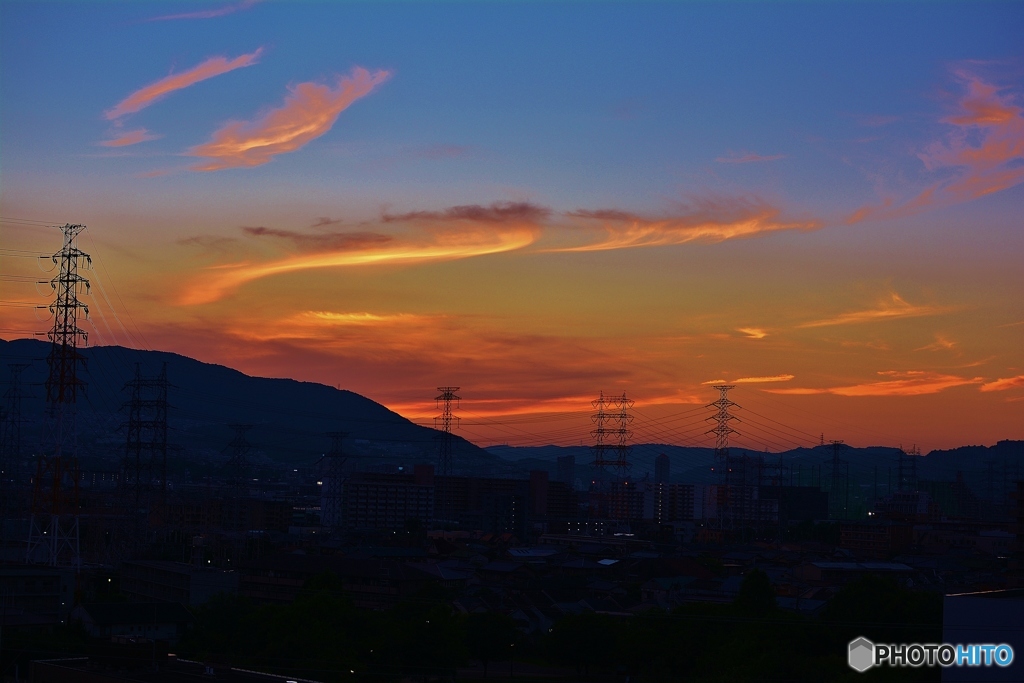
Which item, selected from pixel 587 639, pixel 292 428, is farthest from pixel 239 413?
pixel 587 639

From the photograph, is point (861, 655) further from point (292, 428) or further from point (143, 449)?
point (292, 428)

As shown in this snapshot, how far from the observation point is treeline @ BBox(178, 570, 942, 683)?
42.3ft

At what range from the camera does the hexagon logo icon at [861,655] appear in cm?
1216

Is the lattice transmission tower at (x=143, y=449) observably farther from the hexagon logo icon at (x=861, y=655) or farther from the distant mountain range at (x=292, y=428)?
the distant mountain range at (x=292, y=428)

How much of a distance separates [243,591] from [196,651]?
7092mm

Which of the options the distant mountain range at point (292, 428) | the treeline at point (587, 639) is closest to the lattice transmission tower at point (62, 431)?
the treeline at point (587, 639)

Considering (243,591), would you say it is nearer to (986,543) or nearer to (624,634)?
(624,634)

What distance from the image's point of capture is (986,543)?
38.3 m

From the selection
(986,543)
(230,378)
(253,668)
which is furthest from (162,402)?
(230,378)

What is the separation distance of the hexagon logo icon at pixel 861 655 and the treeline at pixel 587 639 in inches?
7.6

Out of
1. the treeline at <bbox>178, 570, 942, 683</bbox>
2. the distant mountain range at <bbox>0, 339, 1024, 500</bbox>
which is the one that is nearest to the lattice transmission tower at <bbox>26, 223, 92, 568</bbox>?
the treeline at <bbox>178, 570, 942, 683</bbox>

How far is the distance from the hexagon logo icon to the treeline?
0.19 meters

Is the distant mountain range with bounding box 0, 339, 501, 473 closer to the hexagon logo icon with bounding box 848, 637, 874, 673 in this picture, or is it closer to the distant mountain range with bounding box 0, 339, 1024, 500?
the distant mountain range with bounding box 0, 339, 1024, 500

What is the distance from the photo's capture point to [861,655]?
42.0 feet
